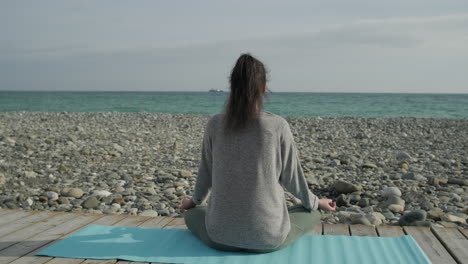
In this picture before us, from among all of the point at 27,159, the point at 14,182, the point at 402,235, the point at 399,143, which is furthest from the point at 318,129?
the point at 402,235

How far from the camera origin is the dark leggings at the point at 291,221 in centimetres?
310

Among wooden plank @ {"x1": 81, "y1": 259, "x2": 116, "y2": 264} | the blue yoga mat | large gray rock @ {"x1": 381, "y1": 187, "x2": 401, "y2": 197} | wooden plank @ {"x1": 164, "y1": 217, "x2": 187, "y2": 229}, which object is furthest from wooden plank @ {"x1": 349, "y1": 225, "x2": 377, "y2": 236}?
large gray rock @ {"x1": 381, "y1": 187, "x2": 401, "y2": 197}

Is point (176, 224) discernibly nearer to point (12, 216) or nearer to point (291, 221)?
point (291, 221)

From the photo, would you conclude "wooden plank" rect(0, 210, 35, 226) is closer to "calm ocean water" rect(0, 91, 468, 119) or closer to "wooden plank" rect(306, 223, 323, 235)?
"wooden plank" rect(306, 223, 323, 235)

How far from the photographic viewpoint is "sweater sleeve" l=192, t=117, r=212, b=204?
3023 mm

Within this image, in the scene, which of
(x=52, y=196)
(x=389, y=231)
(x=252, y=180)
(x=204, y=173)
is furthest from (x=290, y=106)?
(x=252, y=180)

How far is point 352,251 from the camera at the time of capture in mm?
3146

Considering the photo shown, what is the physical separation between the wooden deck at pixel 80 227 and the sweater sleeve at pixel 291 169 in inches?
27.7

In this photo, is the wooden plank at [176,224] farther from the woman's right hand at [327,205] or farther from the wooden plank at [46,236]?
the woman's right hand at [327,205]

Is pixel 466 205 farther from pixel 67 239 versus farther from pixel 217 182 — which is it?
pixel 67 239

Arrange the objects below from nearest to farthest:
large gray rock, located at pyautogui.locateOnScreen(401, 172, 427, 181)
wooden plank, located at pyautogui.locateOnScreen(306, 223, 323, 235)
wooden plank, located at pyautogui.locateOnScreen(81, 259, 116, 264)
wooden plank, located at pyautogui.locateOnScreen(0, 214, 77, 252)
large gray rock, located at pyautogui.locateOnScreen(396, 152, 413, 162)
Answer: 1. wooden plank, located at pyautogui.locateOnScreen(81, 259, 116, 264)
2. wooden plank, located at pyautogui.locateOnScreen(0, 214, 77, 252)
3. wooden plank, located at pyautogui.locateOnScreen(306, 223, 323, 235)
4. large gray rock, located at pyautogui.locateOnScreen(401, 172, 427, 181)
5. large gray rock, located at pyautogui.locateOnScreen(396, 152, 413, 162)

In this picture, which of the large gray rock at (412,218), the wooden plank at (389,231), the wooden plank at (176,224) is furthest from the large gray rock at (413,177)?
the wooden plank at (176,224)

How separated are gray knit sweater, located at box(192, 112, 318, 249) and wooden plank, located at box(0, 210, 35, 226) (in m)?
1.99

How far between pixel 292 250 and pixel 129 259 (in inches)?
42.9
